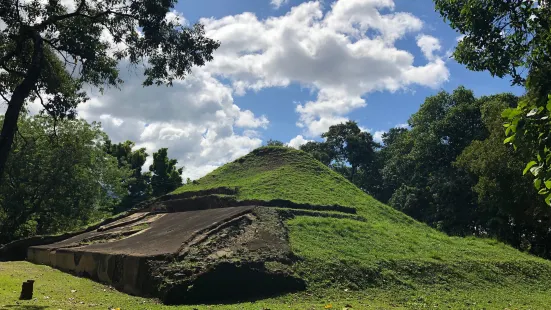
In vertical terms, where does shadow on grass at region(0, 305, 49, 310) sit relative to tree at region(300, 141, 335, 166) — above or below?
below

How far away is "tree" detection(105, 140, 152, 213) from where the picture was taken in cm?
3800

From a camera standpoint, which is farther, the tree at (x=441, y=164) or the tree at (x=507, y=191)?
the tree at (x=441, y=164)

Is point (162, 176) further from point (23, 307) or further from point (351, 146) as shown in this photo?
point (23, 307)

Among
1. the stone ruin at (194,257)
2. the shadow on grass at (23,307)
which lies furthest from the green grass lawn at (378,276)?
the stone ruin at (194,257)

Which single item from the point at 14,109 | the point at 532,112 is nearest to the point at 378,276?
the point at 532,112

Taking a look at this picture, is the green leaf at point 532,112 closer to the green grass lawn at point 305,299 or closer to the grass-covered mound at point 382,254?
the green grass lawn at point 305,299

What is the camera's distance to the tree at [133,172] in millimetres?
38000

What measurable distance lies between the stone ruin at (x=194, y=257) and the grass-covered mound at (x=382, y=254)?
84 cm

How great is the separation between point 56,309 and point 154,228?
310 inches

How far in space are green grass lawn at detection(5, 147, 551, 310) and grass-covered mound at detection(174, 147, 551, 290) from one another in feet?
0.11

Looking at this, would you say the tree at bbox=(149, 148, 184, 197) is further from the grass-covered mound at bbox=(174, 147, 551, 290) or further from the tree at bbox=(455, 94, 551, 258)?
the tree at bbox=(455, 94, 551, 258)

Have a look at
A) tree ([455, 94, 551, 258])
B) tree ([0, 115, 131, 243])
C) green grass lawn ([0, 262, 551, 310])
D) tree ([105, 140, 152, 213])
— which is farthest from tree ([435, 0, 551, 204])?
tree ([105, 140, 152, 213])

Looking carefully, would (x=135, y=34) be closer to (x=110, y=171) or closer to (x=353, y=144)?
(x=110, y=171)

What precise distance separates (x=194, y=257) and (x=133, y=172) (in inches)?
1205
